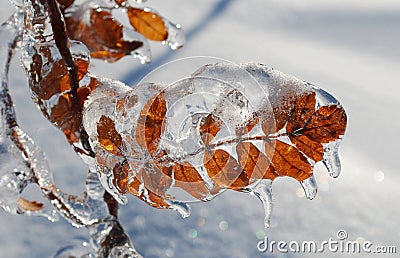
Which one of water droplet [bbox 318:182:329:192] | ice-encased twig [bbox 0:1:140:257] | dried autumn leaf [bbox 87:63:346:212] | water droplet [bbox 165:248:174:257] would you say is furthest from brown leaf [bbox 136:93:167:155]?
water droplet [bbox 318:182:329:192]

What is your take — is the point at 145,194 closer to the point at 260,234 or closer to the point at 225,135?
the point at 225,135

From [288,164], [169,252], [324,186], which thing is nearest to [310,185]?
[288,164]

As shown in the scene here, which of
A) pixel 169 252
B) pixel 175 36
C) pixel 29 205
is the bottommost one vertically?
pixel 169 252

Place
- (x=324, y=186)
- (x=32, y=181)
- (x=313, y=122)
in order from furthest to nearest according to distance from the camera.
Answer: (x=324, y=186)
(x=32, y=181)
(x=313, y=122)

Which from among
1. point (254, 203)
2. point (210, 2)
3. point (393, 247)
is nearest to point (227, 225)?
point (254, 203)

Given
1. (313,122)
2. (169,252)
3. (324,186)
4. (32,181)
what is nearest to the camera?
(313,122)

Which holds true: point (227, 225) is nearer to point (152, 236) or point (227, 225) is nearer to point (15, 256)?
point (152, 236)
